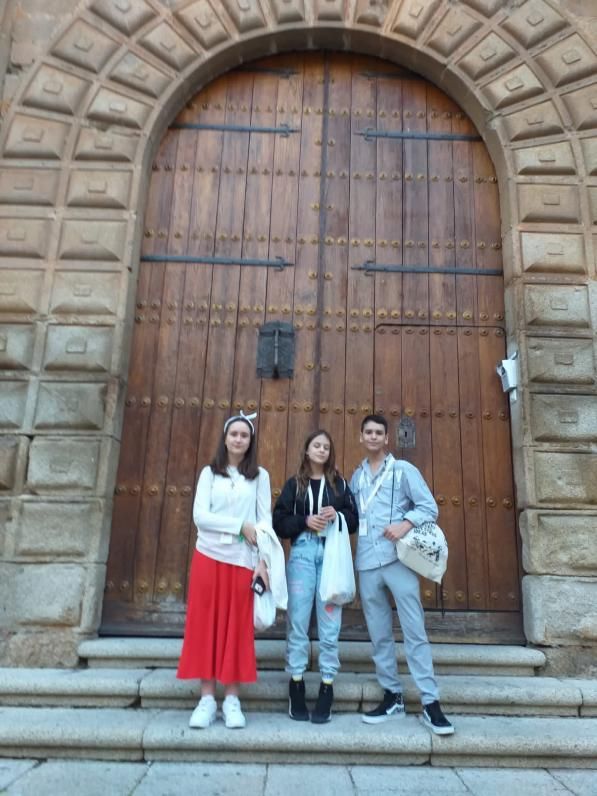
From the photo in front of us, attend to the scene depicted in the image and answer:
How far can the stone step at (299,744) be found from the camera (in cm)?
281

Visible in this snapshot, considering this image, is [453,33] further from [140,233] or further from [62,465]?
[62,465]

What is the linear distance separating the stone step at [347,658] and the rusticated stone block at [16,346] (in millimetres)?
1895

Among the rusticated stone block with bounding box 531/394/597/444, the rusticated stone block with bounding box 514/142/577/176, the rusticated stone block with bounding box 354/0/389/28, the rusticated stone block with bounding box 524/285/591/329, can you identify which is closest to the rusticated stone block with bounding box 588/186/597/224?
the rusticated stone block with bounding box 514/142/577/176

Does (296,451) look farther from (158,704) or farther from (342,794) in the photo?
(342,794)

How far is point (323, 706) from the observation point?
3.03 m

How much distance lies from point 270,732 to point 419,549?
111cm

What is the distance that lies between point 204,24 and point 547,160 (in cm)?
285

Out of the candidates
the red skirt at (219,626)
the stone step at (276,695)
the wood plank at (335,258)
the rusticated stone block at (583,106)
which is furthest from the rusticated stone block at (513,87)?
the stone step at (276,695)

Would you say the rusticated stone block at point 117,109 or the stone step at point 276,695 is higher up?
the rusticated stone block at point 117,109

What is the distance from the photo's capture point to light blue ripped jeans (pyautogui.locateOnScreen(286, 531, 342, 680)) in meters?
3.09

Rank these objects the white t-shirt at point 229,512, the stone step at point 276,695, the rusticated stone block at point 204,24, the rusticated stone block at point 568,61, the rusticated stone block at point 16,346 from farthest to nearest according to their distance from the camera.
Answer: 1. the rusticated stone block at point 204,24
2. the rusticated stone block at point 568,61
3. the rusticated stone block at point 16,346
4. the stone step at point 276,695
5. the white t-shirt at point 229,512

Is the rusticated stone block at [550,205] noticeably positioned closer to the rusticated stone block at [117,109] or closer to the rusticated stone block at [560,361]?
the rusticated stone block at [560,361]

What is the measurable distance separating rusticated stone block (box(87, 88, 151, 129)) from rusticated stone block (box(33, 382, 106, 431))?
2.05 metres

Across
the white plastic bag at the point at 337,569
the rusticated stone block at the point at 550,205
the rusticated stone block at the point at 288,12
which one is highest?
the rusticated stone block at the point at 288,12
